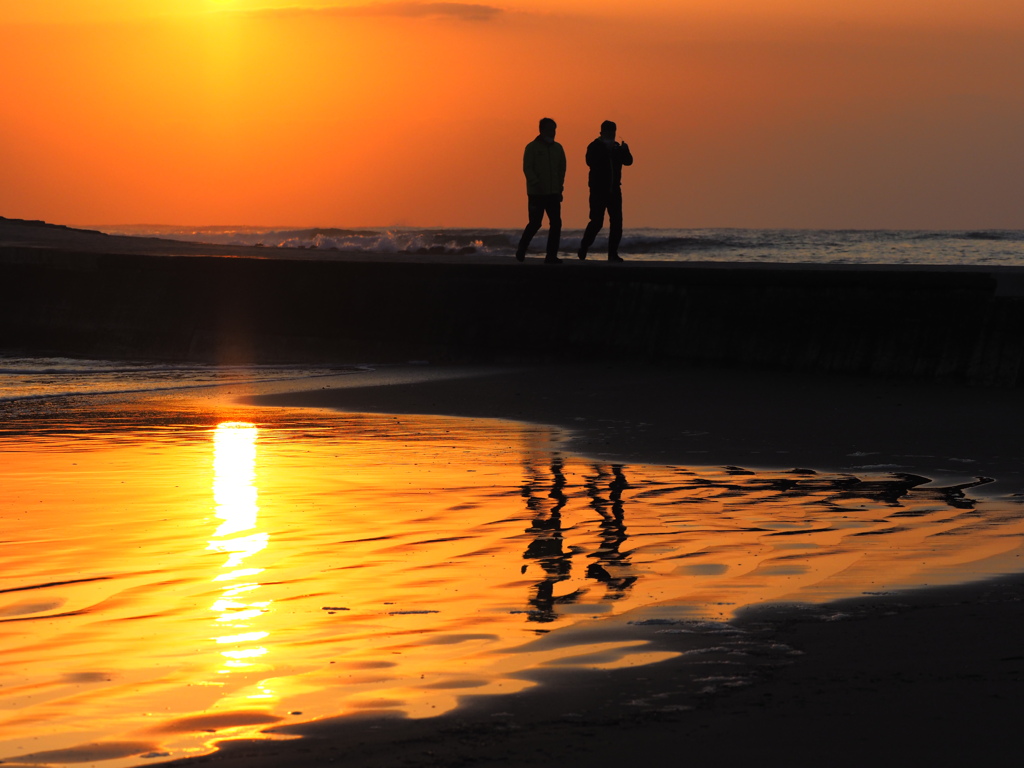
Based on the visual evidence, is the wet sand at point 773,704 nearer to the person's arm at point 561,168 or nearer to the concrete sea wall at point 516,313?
the concrete sea wall at point 516,313

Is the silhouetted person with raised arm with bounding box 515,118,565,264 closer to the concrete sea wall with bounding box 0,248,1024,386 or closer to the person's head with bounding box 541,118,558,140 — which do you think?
the person's head with bounding box 541,118,558,140

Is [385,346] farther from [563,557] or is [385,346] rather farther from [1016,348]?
[563,557]

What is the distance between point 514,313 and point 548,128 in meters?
2.37

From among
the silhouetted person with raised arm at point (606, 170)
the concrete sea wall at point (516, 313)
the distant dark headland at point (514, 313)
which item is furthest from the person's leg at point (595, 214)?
the concrete sea wall at point (516, 313)

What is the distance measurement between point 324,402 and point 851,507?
5690 millimetres

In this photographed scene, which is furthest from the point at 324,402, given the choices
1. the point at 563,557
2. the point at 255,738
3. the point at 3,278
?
the point at 3,278

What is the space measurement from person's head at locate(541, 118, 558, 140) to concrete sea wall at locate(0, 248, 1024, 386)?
153 cm

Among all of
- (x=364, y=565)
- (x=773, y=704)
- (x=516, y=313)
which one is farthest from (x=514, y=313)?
(x=773, y=704)

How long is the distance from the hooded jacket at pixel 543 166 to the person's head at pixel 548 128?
2.6 inches

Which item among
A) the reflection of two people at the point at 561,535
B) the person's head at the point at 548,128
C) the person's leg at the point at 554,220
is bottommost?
the reflection of two people at the point at 561,535

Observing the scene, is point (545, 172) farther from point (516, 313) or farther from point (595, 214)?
point (516, 313)

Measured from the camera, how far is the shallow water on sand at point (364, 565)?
345 cm

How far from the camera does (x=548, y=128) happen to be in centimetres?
1533

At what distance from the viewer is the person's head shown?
50.3ft
